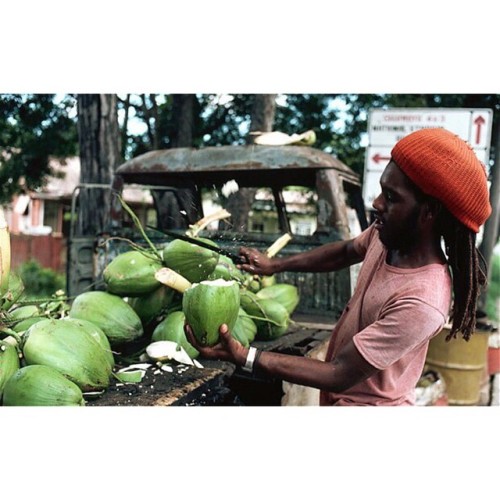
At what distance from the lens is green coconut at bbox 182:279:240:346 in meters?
1.47

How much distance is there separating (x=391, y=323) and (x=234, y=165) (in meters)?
2.02

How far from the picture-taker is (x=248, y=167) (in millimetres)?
3156

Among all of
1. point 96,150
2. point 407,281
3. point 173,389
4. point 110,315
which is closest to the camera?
point 407,281

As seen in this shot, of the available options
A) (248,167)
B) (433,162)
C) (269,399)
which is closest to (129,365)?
(269,399)

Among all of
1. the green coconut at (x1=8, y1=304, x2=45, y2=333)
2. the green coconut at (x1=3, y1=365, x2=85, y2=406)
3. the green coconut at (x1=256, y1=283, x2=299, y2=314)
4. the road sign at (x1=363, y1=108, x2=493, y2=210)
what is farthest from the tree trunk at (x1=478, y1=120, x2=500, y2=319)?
the green coconut at (x1=3, y1=365, x2=85, y2=406)

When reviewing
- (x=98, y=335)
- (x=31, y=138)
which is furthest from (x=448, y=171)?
(x=31, y=138)

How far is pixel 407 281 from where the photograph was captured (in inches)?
54.2

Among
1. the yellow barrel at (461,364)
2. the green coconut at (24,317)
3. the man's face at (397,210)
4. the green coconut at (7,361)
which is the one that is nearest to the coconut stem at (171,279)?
the green coconut at (24,317)

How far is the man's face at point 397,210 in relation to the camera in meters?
1.34

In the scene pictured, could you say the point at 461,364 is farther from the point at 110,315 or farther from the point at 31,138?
the point at 31,138

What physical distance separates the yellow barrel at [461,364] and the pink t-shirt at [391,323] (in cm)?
261

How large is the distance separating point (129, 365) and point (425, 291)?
90cm

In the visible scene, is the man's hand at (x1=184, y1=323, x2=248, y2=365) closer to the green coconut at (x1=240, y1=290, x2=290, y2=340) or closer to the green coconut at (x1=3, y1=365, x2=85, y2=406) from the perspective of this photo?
the green coconut at (x1=3, y1=365, x2=85, y2=406)

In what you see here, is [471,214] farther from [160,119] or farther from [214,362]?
[160,119]
